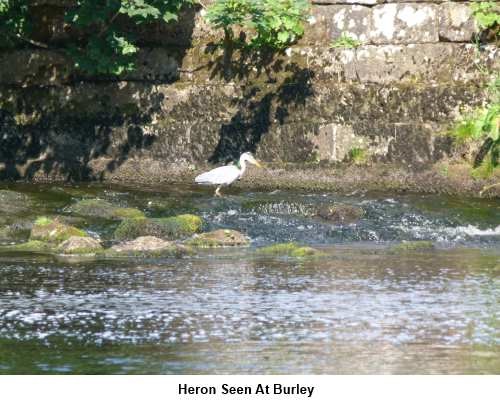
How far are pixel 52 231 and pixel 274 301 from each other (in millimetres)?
5606

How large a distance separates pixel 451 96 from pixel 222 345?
41.5 feet

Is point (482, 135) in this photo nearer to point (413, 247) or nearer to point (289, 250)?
point (413, 247)

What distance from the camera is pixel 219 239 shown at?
17797 millimetres

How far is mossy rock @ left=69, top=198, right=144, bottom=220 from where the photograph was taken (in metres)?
19.5

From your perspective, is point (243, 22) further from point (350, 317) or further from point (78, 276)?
point (350, 317)

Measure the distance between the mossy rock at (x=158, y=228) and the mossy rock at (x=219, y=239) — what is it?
0.40 meters

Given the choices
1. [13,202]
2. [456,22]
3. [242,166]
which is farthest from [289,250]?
[456,22]

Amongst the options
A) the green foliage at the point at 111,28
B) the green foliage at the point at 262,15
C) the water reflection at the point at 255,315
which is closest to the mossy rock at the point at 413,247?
the water reflection at the point at 255,315

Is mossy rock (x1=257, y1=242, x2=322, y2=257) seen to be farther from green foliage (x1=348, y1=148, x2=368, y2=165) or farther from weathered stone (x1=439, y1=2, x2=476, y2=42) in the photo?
weathered stone (x1=439, y1=2, x2=476, y2=42)

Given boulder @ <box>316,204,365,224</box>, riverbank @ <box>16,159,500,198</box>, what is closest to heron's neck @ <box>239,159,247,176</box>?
riverbank @ <box>16,159,500,198</box>

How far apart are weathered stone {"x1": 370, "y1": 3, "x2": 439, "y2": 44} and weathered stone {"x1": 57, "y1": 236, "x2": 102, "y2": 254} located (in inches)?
311

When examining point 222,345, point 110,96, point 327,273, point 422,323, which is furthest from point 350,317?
point 110,96

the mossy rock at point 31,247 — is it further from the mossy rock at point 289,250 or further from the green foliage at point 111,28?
the green foliage at point 111,28

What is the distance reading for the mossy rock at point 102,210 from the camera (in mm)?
19484
